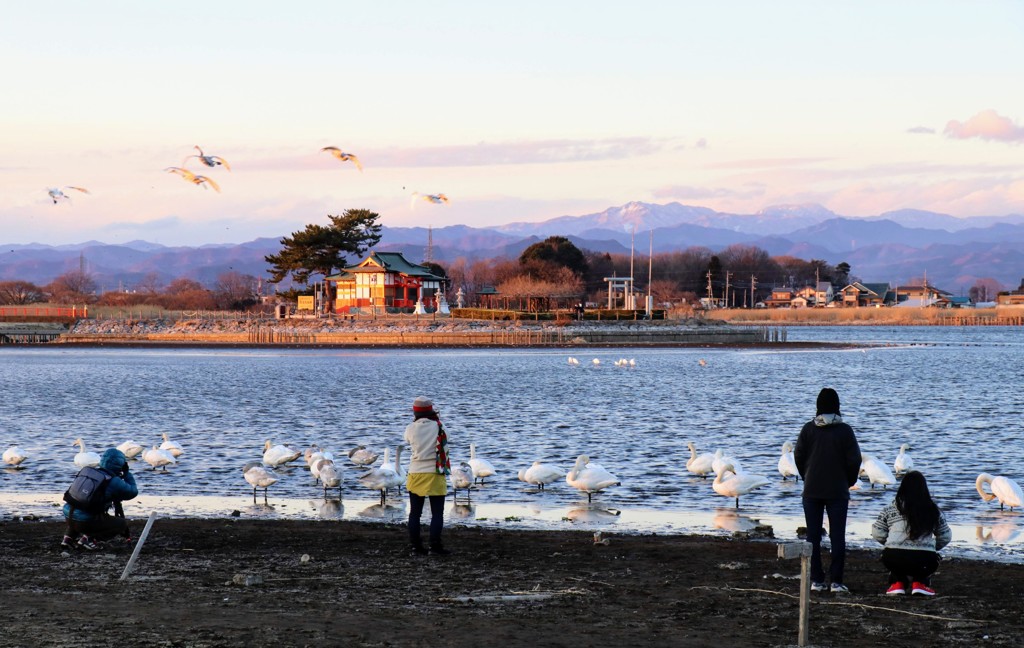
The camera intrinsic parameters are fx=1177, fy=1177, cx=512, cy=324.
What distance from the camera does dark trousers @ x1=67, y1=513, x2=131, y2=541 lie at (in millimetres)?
12148

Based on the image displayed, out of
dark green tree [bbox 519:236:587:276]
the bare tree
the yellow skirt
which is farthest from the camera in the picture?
the bare tree

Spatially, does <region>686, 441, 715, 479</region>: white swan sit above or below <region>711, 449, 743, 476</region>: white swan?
Result: below

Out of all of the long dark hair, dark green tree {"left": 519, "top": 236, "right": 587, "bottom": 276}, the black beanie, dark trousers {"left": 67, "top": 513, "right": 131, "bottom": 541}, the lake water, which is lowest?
the lake water

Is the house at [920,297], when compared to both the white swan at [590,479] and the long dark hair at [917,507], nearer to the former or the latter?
the white swan at [590,479]

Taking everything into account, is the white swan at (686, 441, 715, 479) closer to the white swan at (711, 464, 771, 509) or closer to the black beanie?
the white swan at (711, 464, 771, 509)

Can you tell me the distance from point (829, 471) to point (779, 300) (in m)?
166

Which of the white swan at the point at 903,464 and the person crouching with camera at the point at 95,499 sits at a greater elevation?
the person crouching with camera at the point at 95,499

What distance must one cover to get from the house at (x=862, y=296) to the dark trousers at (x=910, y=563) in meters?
170

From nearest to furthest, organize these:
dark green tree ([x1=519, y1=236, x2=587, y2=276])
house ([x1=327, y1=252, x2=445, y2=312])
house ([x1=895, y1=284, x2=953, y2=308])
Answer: house ([x1=327, y1=252, x2=445, y2=312]) → dark green tree ([x1=519, y1=236, x2=587, y2=276]) → house ([x1=895, y1=284, x2=953, y2=308])

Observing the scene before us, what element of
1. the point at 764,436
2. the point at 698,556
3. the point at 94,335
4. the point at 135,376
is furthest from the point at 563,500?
the point at 94,335

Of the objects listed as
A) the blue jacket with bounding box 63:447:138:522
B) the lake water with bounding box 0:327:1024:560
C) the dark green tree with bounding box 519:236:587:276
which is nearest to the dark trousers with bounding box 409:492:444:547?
the blue jacket with bounding box 63:447:138:522

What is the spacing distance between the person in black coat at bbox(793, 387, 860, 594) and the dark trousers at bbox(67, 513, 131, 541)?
7.02 meters

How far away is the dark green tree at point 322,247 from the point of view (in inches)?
4031

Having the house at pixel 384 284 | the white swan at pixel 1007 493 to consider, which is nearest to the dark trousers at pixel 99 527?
the white swan at pixel 1007 493
